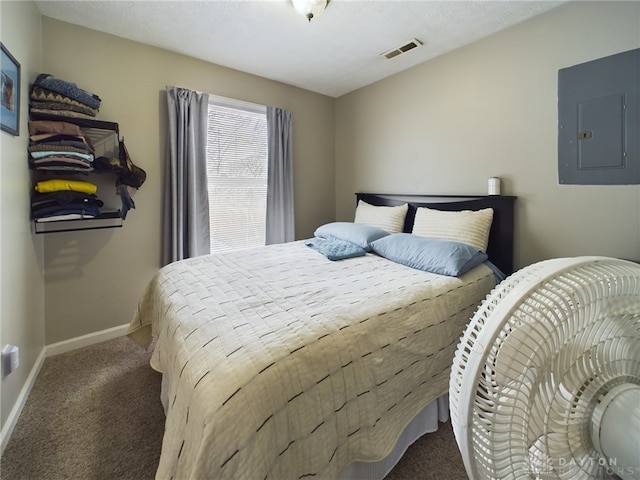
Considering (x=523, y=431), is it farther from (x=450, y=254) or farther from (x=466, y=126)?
(x=466, y=126)

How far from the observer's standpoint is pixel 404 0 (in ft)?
6.11

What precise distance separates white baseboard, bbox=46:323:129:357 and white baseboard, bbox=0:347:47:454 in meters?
0.11

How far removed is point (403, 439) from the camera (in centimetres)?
133

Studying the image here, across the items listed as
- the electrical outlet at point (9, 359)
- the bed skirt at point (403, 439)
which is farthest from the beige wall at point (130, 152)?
the bed skirt at point (403, 439)

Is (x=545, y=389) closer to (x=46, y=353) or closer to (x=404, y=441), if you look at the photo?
(x=404, y=441)

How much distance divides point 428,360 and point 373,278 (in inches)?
20.1

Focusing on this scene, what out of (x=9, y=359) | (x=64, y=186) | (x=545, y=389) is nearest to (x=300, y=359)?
(x=545, y=389)

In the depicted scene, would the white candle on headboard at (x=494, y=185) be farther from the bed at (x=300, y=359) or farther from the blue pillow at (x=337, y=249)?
the blue pillow at (x=337, y=249)

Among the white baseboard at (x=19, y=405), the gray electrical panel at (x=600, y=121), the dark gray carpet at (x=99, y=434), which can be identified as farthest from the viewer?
the gray electrical panel at (x=600, y=121)

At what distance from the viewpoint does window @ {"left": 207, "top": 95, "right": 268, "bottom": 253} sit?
2.87m

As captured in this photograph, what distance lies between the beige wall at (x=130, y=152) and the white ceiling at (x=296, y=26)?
0.13 m

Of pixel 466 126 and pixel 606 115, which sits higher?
pixel 466 126

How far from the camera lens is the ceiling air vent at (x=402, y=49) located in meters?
2.37

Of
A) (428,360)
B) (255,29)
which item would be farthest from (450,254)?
(255,29)
